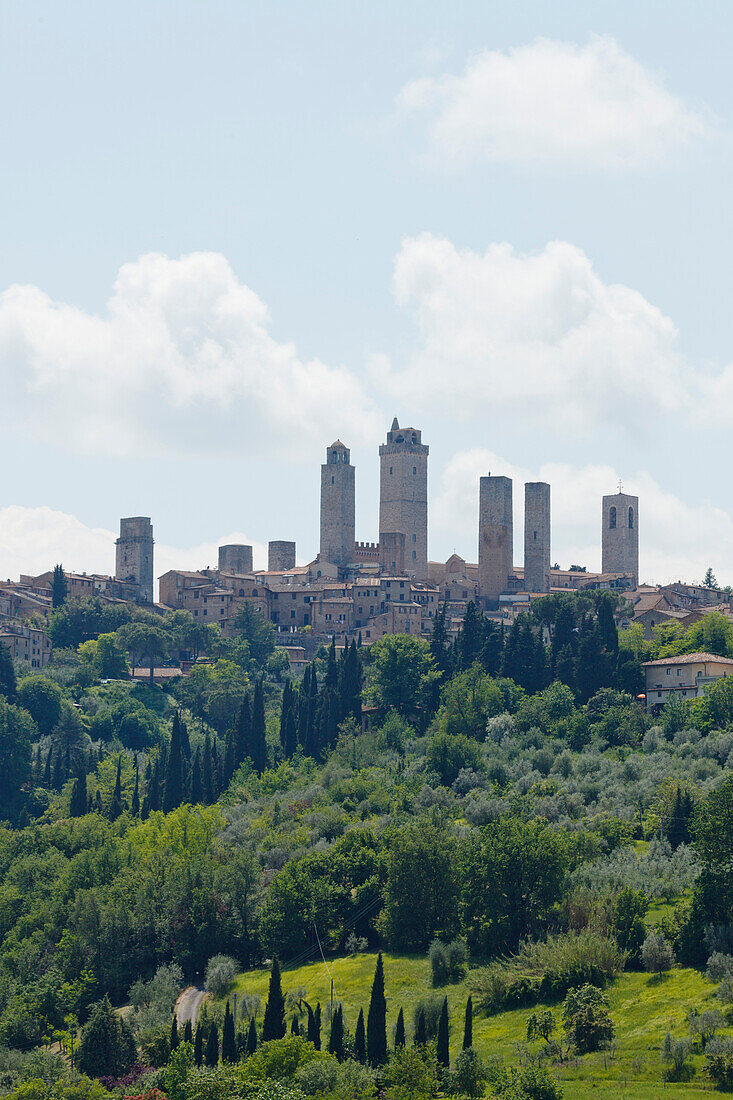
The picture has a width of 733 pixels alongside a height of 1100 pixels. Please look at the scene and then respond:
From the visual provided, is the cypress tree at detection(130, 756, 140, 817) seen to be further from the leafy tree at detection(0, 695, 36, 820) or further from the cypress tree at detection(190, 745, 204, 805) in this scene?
the leafy tree at detection(0, 695, 36, 820)

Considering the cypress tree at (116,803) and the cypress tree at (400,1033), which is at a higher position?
the cypress tree at (116,803)

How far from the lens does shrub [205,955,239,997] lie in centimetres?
5909

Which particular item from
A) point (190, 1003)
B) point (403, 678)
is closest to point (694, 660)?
point (403, 678)

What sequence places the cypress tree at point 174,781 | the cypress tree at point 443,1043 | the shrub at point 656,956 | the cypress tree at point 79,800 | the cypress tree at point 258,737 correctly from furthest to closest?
the cypress tree at point 258,737 → the cypress tree at point 79,800 → the cypress tree at point 174,781 → the shrub at point 656,956 → the cypress tree at point 443,1043

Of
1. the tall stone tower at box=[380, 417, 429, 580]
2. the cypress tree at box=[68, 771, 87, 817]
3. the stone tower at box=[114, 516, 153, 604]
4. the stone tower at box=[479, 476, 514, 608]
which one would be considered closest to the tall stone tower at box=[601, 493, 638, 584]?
the stone tower at box=[479, 476, 514, 608]

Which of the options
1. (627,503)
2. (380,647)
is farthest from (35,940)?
(627,503)

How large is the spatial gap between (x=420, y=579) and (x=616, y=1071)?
99899mm

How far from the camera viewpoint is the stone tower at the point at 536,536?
140 metres

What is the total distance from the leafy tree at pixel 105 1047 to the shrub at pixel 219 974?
197 inches

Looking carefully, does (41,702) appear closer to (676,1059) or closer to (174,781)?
(174,781)

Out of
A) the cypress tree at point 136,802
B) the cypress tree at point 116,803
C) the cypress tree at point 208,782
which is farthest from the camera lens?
the cypress tree at point 208,782

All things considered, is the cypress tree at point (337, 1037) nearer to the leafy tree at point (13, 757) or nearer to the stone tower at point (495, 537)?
the leafy tree at point (13, 757)

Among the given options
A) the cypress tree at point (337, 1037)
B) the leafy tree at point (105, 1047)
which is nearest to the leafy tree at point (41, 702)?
the leafy tree at point (105, 1047)

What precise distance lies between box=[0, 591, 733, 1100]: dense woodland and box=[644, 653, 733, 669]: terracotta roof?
1.01 meters
